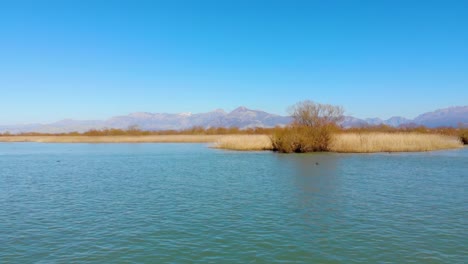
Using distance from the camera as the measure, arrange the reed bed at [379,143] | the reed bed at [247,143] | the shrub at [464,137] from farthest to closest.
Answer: the shrub at [464,137], the reed bed at [247,143], the reed bed at [379,143]

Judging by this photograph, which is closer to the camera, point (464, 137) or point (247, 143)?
point (247, 143)

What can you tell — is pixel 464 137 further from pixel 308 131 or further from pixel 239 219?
pixel 239 219

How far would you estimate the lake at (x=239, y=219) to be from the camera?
29.2ft

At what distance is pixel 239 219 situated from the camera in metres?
11.9

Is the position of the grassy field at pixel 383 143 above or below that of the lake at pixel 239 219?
above

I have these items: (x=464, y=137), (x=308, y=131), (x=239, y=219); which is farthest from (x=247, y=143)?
(x=239, y=219)

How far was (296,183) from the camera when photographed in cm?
1942

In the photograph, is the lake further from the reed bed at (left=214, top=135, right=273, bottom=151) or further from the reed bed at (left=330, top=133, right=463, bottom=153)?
the reed bed at (left=214, top=135, right=273, bottom=151)

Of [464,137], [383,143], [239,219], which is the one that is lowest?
[239,219]

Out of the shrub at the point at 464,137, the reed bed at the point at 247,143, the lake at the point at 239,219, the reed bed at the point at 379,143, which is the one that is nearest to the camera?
the lake at the point at 239,219

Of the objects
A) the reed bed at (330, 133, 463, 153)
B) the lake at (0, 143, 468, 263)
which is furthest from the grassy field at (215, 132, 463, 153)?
the lake at (0, 143, 468, 263)

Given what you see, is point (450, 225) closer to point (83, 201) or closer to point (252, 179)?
point (252, 179)

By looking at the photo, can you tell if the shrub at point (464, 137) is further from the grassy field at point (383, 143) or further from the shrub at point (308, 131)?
the shrub at point (308, 131)

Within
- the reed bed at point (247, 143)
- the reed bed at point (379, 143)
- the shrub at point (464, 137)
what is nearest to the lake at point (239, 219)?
the reed bed at point (379, 143)
